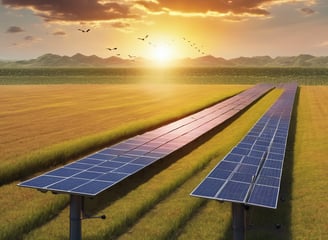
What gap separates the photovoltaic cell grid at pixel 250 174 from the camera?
502 inches

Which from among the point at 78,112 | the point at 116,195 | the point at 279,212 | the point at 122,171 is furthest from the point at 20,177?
the point at 78,112

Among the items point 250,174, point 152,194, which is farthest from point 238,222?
point 152,194

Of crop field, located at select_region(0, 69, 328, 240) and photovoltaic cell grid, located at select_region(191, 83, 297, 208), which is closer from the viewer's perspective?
photovoltaic cell grid, located at select_region(191, 83, 297, 208)

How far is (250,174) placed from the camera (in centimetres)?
1569

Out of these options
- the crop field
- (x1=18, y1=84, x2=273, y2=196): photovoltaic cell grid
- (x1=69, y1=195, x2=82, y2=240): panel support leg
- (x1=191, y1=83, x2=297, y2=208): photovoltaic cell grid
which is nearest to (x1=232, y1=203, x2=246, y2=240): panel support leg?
(x1=191, y1=83, x2=297, y2=208): photovoltaic cell grid

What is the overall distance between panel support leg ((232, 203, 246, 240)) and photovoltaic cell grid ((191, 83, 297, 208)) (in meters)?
0.25

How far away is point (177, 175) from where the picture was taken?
21.1m

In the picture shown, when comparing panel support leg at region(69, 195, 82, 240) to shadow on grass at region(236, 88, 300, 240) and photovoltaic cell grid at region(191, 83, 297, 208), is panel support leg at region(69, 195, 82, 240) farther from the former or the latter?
shadow on grass at region(236, 88, 300, 240)

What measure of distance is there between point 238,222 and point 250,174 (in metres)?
3.63

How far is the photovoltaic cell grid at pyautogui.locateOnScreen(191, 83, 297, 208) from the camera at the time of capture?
12748 mm

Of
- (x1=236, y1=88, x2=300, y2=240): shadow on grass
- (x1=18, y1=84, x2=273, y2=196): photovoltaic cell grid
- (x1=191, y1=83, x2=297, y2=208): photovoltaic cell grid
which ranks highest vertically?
(x1=191, y1=83, x2=297, y2=208): photovoltaic cell grid

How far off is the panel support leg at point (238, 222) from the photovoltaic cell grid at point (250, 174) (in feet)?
0.84

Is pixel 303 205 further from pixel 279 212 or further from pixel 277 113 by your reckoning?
pixel 277 113

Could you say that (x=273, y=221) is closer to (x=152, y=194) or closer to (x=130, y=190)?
(x=152, y=194)
